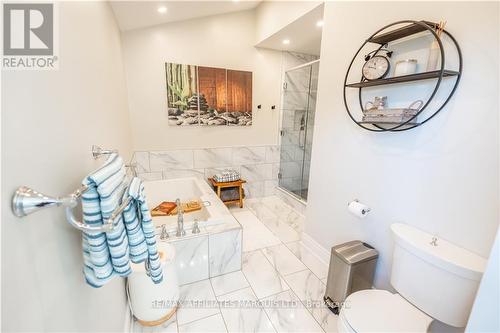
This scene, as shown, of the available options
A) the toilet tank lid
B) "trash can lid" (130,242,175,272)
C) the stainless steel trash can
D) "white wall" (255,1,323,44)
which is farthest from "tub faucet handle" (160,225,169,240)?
"white wall" (255,1,323,44)

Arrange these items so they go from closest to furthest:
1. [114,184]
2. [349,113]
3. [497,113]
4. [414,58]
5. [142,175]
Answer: [114,184] < [497,113] < [414,58] < [349,113] < [142,175]

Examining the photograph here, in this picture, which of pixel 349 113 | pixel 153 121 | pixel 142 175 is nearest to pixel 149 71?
pixel 153 121

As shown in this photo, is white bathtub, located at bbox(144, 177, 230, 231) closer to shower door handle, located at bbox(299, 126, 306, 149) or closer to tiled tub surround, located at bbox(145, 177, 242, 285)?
tiled tub surround, located at bbox(145, 177, 242, 285)

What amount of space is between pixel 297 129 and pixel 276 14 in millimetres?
1593

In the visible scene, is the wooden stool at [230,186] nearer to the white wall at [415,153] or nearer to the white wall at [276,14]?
the white wall at [415,153]

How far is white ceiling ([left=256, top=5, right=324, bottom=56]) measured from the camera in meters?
2.25

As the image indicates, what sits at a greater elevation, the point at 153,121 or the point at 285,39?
the point at 285,39

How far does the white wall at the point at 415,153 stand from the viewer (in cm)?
105

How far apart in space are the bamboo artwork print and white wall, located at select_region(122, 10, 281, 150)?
82mm

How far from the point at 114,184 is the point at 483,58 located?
169cm

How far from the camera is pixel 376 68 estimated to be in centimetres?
143

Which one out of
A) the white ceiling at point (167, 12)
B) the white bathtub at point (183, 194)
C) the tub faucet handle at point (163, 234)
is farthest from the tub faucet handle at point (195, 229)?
the white ceiling at point (167, 12)

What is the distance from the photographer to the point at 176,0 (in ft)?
7.11

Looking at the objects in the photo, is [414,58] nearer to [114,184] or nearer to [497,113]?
[497,113]
